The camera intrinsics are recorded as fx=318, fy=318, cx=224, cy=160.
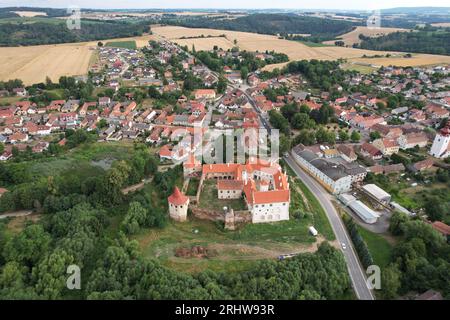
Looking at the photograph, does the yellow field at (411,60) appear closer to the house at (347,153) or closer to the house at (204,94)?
the house at (204,94)

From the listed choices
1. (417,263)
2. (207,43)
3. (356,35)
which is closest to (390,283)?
(417,263)

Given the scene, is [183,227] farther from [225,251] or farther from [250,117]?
[250,117]

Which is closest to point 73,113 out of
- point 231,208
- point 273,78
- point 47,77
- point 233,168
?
point 47,77

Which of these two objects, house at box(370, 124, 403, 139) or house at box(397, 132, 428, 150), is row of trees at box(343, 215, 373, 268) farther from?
house at box(370, 124, 403, 139)

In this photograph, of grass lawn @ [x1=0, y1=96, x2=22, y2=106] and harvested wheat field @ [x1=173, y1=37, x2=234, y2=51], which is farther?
harvested wheat field @ [x1=173, y1=37, x2=234, y2=51]

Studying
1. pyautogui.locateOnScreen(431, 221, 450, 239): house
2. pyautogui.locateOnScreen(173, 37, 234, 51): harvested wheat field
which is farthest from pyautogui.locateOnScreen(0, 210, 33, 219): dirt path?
pyautogui.locateOnScreen(173, 37, 234, 51): harvested wheat field

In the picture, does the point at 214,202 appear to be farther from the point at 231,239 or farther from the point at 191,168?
the point at 191,168
